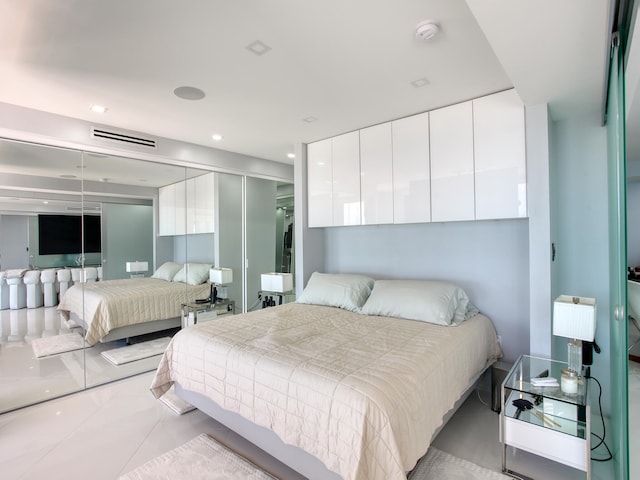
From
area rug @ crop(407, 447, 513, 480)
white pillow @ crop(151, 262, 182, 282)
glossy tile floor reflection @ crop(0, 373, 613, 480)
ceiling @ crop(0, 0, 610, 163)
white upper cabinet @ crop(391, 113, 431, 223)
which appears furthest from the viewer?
white pillow @ crop(151, 262, 182, 282)

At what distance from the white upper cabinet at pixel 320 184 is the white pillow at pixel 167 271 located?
174 centimetres

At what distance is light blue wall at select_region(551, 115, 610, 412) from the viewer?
8.38ft

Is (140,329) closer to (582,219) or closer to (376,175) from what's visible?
(376,175)

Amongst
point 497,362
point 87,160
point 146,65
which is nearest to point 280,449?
point 497,362

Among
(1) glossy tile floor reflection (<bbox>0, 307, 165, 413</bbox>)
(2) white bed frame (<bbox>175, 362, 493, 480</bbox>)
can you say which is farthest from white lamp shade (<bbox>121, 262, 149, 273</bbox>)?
(2) white bed frame (<bbox>175, 362, 493, 480</bbox>)

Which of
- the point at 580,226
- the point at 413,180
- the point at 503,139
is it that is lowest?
the point at 580,226

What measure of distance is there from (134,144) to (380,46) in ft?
9.08

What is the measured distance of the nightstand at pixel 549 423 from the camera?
69.3 inches

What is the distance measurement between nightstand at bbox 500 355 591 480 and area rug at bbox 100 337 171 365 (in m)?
3.59

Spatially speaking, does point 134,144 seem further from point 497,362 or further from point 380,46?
point 497,362

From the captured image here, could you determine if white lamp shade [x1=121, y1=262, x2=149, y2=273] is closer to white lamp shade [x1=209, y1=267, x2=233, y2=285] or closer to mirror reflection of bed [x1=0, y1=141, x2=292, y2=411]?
mirror reflection of bed [x1=0, y1=141, x2=292, y2=411]

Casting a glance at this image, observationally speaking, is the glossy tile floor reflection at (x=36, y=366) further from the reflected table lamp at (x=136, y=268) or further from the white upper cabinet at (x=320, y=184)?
the white upper cabinet at (x=320, y=184)

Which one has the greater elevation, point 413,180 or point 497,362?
point 413,180

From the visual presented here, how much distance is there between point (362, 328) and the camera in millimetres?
2576
